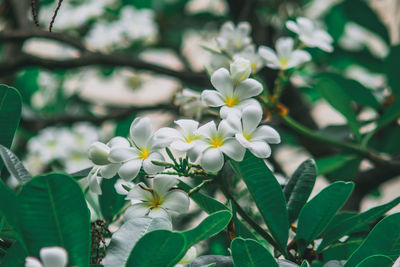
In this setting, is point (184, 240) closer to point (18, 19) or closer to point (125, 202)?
point (125, 202)

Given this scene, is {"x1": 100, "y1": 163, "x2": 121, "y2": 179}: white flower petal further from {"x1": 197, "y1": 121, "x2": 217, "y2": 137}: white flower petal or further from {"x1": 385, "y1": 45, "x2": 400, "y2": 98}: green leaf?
{"x1": 385, "y1": 45, "x2": 400, "y2": 98}: green leaf

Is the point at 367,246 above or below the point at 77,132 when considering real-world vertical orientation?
above

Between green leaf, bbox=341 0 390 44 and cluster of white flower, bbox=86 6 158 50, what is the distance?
1.90ft

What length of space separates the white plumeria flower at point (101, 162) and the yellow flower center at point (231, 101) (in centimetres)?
10

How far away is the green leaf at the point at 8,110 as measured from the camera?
0.40 meters

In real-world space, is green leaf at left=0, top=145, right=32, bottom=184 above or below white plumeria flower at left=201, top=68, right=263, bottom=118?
below

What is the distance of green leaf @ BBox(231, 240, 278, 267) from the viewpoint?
1.08 feet

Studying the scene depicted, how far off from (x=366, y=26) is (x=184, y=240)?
36.5 inches

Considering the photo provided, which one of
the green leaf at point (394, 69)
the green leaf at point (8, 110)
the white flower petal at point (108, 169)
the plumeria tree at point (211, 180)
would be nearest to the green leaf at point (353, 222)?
the plumeria tree at point (211, 180)

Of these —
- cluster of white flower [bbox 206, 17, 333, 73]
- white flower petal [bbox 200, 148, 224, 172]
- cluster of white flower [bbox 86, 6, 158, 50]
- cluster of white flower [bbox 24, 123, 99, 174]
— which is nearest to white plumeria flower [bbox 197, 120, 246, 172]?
white flower petal [bbox 200, 148, 224, 172]

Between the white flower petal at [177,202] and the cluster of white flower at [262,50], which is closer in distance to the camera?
the white flower petal at [177,202]

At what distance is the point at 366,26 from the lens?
1078 mm

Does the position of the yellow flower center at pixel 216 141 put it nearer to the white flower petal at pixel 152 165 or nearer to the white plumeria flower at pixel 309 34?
the white flower petal at pixel 152 165

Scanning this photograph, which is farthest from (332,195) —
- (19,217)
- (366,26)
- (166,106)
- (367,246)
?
(366,26)
